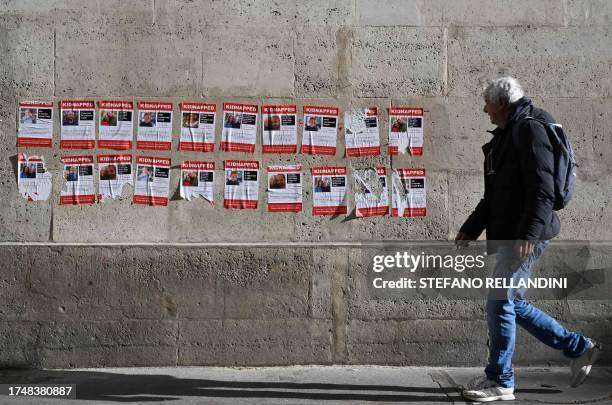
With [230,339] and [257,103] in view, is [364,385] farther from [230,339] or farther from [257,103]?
[257,103]

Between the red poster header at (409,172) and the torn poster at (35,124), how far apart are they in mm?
2627

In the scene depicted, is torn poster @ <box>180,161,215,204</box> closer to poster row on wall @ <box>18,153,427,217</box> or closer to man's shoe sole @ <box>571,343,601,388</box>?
poster row on wall @ <box>18,153,427,217</box>

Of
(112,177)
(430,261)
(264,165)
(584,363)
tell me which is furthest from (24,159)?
(584,363)

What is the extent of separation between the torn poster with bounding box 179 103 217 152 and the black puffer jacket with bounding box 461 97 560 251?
207 centimetres

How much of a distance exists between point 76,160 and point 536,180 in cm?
331

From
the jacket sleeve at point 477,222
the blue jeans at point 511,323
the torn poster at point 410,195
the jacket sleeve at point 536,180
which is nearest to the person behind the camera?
the jacket sleeve at point 536,180

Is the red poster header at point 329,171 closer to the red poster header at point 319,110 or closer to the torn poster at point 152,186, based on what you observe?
the red poster header at point 319,110

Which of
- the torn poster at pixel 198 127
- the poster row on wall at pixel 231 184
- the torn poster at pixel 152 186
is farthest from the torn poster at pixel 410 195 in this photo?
the torn poster at pixel 152 186

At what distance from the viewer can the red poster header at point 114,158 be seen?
5.61 meters

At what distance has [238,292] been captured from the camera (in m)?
5.48

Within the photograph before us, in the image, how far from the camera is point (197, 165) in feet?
18.4

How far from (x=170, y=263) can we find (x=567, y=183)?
2.79 m

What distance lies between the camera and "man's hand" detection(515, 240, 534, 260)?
4324 mm

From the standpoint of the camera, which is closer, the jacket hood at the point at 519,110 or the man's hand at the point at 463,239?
the jacket hood at the point at 519,110
